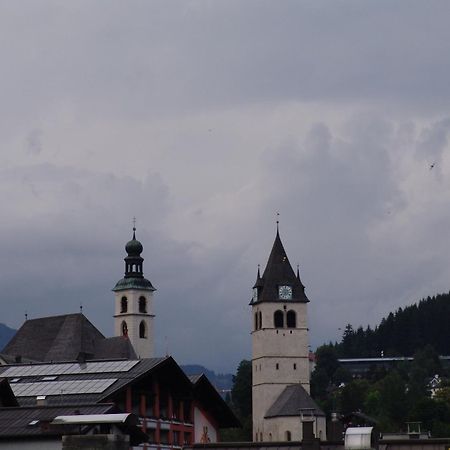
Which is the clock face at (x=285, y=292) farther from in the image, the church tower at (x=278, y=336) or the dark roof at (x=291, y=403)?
the dark roof at (x=291, y=403)

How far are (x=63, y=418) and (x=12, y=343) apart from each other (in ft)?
399

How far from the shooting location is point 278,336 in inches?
7643

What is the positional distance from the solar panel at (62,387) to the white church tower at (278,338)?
110813 millimetres

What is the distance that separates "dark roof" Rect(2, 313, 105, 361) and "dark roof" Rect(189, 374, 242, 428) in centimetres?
7763

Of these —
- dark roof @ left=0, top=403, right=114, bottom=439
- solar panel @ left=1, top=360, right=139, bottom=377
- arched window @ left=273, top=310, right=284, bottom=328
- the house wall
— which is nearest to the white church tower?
arched window @ left=273, top=310, right=284, bottom=328

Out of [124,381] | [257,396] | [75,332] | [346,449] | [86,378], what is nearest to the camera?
[346,449]

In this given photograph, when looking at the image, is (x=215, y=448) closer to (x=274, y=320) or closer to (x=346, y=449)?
(x=346, y=449)

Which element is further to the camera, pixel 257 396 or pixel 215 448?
pixel 257 396

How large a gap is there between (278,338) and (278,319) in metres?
2.30

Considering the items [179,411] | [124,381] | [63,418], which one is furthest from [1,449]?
[179,411]

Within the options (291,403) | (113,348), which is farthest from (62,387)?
(291,403)

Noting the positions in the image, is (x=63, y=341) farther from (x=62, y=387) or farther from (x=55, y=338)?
(x=62, y=387)

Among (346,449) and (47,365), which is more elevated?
(47,365)

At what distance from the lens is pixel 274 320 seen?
194375mm
